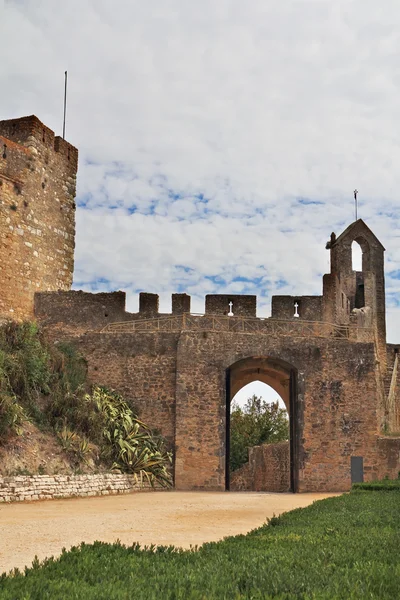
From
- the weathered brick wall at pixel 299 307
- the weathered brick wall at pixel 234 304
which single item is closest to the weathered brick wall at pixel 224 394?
the weathered brick wall at pixel 234 304

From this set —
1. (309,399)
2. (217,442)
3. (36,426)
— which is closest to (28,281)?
(36,426)

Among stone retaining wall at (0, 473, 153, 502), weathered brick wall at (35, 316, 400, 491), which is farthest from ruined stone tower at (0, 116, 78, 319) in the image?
stone retaining wall at (0, 473, 153, 502)

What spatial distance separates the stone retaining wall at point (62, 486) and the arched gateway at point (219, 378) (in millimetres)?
2648

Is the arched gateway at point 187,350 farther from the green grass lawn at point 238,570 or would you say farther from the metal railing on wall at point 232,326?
the green grass lawn at point 238,570

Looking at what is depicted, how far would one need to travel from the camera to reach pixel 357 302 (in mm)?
30844

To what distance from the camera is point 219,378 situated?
63.7 ft

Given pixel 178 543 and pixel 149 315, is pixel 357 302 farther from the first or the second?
pixel 178 543

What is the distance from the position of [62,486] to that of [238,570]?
10372 mm

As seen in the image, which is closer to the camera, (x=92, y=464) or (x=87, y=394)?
(x=92, y=464)

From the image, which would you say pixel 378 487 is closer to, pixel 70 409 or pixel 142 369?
pixel 70 409

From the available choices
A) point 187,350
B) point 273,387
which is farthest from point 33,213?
point 273,387

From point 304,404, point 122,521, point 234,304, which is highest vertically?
point 234,304

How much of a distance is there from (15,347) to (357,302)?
17.6 metres

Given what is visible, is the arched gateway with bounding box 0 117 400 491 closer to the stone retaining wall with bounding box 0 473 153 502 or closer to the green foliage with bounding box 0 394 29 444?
the stone retaining wall with bounding box 0 473 153 502
